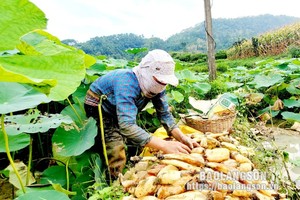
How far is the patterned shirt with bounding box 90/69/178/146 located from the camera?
190 centimetres

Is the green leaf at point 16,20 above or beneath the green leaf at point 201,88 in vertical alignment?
above

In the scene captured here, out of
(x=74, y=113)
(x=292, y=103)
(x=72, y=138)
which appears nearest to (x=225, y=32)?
(x=292, y=103)

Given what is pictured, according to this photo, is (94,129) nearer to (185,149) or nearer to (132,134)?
(132,134)

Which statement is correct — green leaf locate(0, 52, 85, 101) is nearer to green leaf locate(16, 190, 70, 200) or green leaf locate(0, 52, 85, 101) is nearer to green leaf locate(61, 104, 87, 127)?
green leaf locate(16, 190, 70, 200)

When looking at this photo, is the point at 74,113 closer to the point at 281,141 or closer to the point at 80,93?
the point at 80,93

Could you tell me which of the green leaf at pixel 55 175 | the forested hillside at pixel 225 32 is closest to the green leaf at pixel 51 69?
the green leaf at pixel 55 175

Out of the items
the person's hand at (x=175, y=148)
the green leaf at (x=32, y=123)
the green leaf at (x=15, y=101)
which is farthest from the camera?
the person's hand at (x=175, y=148)

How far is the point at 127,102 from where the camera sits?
1.93 m

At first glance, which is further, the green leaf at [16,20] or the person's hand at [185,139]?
the person's hand at [185,139]

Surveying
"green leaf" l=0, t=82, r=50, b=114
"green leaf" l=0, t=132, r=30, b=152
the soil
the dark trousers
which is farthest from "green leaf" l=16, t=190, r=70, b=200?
the soil

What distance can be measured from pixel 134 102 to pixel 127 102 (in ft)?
0.29

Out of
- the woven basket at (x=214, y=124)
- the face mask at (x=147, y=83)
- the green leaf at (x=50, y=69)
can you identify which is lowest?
the woven basket at (x=214, y=124)

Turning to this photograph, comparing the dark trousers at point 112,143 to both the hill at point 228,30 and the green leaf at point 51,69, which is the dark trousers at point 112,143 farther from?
the hill at point 228,30

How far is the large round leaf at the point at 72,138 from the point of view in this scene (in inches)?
71.2
